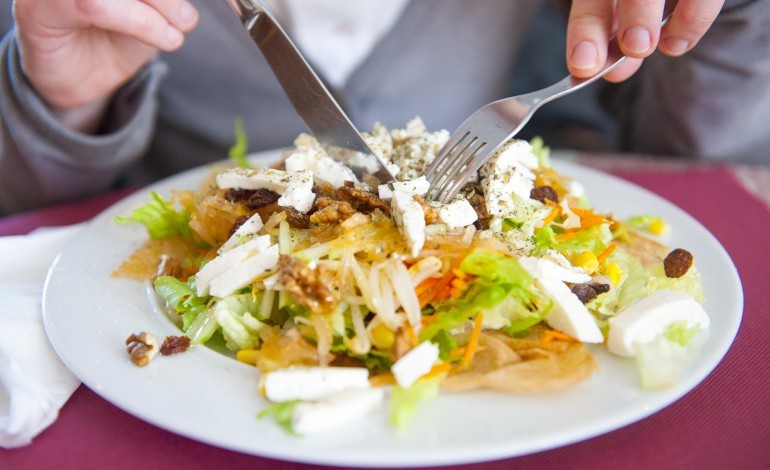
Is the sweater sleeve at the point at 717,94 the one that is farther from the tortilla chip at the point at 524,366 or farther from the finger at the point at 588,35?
the tortilla chip at the point at 524,366

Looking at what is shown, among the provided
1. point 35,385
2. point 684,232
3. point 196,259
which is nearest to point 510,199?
point 684,232

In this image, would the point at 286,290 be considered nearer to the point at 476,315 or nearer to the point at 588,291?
the point at 476,315

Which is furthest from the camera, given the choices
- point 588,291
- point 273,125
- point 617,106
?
point 617,106

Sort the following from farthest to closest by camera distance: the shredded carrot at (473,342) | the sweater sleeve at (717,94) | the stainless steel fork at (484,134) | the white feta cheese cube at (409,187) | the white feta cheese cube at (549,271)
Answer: the sweater sleeve at (717,94)
the stainless steel fork at (484,134)
the white feta cheese cube at (409,187)
the white feta cheese cube at (549,271)
the shredded carrot at (473,342)

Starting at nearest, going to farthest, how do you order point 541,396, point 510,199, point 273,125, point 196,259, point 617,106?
1. point 541,396
2. point 510,199
3. point 196,259
4. point 273,125
5. point 617,106

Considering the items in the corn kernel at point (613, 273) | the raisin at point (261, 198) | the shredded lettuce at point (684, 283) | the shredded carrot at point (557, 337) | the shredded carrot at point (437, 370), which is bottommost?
the shredded lettuce at point (684, 283)

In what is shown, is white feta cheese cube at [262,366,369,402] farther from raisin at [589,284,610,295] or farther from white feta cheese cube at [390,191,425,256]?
raisin at [589,284,610,295]

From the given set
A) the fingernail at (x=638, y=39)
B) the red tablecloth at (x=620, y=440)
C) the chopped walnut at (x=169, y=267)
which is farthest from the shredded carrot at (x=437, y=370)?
the fingernail at (x=638, y=39)
